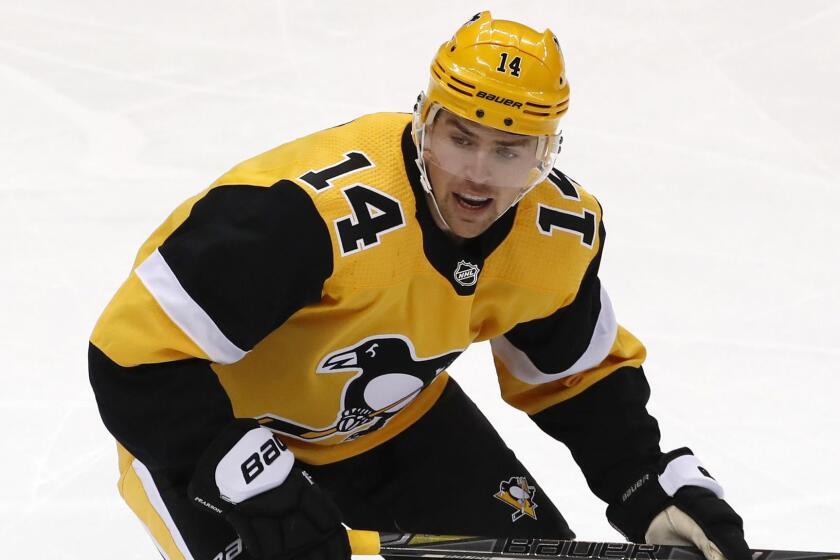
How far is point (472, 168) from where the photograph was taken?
87.6 inches

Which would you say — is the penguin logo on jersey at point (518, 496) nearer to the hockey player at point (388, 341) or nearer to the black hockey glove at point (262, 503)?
the hockey player at point (388, 341)

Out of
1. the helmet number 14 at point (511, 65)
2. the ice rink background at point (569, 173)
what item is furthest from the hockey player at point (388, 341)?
the ice rink background at point (569, 173)

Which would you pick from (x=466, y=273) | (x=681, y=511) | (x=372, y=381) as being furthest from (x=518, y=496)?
(x=466, y=273)

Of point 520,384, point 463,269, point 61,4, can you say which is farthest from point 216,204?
point 61,4

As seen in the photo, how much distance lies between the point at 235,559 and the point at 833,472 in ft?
5.53

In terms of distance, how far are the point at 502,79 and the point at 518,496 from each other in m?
0.90

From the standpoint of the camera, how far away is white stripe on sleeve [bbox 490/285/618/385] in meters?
2.65

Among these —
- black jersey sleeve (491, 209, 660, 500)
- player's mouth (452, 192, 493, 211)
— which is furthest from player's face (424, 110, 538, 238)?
black jersey sleeve (491, 209, 660, 500)

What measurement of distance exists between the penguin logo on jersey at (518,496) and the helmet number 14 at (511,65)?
2.93ft

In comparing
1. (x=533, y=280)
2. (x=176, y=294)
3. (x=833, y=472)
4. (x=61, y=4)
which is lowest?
(x=833, y=472)

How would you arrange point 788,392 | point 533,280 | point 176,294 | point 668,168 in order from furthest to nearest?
point 668,168, point 788,392, point 533,280, point 176,294

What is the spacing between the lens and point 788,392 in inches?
145

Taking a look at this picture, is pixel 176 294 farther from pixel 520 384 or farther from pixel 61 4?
pixel 61 4

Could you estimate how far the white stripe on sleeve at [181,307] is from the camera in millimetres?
2094
